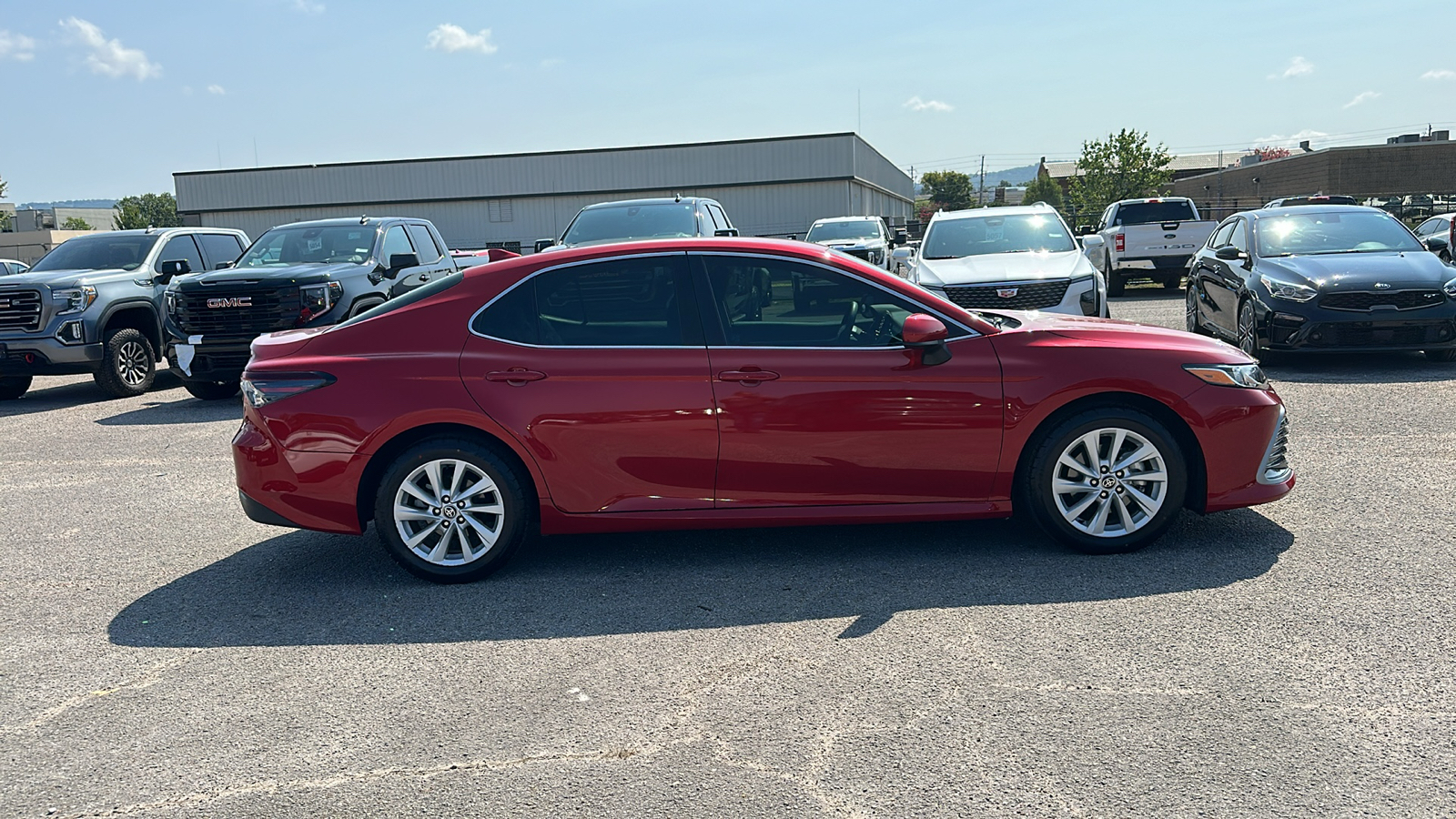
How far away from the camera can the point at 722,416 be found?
5.36 m

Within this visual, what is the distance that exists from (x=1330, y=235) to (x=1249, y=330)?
1588 millimetres

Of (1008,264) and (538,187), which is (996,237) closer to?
(1008,264)

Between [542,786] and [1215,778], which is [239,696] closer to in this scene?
[542,786]

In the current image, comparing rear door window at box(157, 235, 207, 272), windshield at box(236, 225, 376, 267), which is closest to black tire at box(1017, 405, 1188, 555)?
windshield at box(236, 225, 376, 267)

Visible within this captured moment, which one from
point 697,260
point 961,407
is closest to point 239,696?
point 697,260

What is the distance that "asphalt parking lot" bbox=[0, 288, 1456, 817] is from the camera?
11.2 ft

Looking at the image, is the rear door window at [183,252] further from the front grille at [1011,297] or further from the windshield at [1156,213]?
the windshield at [1156,213]

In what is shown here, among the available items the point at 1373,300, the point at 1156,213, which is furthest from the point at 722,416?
the point at 1156,213

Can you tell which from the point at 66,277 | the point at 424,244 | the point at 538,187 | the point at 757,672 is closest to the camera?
the point at 757,672

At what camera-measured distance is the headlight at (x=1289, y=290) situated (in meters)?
11.1

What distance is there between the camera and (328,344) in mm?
5594

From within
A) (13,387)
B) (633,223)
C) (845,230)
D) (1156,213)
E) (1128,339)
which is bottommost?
(13,387)

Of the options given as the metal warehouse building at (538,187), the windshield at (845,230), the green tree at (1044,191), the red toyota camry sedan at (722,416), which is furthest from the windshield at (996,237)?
the green tree at (1044,191)

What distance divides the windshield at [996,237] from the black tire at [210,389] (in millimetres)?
8137
